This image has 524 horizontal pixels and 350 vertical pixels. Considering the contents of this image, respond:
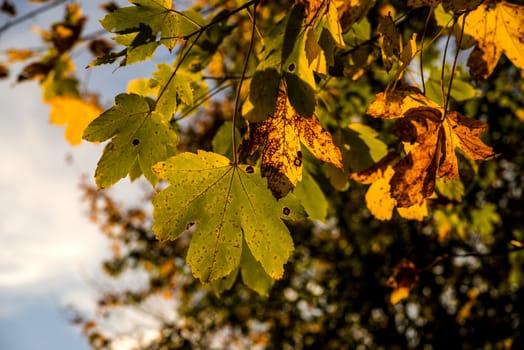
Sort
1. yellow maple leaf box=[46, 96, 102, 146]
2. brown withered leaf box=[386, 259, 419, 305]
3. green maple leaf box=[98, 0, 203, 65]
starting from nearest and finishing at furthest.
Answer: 1. green maple leaf box=[98, 0, 203, 65]
2. brown withered leaf box=[386, 259, 419, 305]
3. yellow maple leaf box=[46, 96, 102, 146]

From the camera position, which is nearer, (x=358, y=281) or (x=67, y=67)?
(x=67, y=67)

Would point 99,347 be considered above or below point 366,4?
below

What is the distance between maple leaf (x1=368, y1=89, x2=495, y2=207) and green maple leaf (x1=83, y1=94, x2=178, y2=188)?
691 mm

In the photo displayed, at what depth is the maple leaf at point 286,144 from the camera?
3.35ft

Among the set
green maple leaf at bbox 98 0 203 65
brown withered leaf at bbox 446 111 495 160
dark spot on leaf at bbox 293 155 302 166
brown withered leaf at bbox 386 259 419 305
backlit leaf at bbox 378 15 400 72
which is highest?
green maple leaf at bbox 98 0 203 65

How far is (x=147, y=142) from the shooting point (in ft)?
4.21

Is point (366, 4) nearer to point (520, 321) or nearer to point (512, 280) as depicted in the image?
point (512, 280)

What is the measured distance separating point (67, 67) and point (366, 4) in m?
1.87

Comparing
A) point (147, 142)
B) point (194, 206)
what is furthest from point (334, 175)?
point (147, 142)

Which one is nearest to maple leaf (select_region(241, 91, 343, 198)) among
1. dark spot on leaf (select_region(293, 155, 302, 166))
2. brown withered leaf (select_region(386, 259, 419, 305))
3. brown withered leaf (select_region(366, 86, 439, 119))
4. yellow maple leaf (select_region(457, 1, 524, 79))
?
dark spot on leaf (select_region(293, 155, 302, 166))

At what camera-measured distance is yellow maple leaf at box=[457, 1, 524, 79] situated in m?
1.31

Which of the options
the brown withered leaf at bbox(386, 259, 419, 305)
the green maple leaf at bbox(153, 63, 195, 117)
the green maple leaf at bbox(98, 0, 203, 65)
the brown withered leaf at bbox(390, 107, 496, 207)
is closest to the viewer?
the brown withered leaf at bbox(390, 107, 496, 207)

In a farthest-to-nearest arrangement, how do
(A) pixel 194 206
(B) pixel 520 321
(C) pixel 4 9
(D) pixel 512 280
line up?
(B) pixel 520 321, (D) pixel 512 280, (C) pixel 4 9, (A) pixel 194 206

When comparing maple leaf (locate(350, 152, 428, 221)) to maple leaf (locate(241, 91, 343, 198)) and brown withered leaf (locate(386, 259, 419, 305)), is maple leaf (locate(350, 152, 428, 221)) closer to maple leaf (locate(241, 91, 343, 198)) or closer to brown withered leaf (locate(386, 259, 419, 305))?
maple leaf (locate(241, 91, 343, 198))
